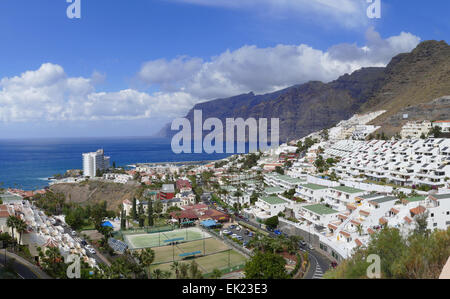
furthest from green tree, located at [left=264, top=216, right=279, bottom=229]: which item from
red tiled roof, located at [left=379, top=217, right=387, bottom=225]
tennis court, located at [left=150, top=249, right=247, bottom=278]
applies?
red tiled roof, located at [left=379, top=217, right=387, bottom=225]

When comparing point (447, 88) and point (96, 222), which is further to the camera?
point (447, 88)

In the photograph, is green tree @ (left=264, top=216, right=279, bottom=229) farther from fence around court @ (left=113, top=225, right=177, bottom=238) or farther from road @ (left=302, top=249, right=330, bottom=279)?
fence around court @ (left=113, top=225, right=177, bottom=238)

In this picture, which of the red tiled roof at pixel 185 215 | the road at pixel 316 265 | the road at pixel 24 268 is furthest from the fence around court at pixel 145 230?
the road at pixel 316 265

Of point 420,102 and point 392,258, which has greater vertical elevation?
point 420,102
